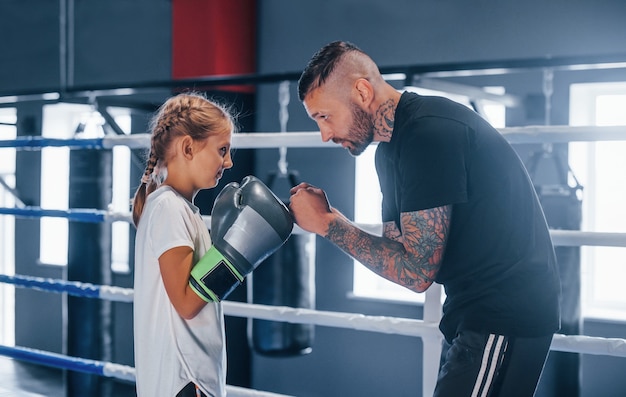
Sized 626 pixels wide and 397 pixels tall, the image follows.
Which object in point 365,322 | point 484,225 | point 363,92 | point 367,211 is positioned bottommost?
point 365,322

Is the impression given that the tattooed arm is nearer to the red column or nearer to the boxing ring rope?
the boxing ring rope

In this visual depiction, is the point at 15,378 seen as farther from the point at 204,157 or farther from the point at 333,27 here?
the point at 204,157

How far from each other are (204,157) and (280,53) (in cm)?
330

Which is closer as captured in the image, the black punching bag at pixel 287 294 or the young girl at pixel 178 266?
the young girl at pixel 178 266

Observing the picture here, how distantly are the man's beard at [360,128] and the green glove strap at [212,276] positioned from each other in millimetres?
348

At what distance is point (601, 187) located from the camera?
154 inches

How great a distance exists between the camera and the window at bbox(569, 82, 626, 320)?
3.88m

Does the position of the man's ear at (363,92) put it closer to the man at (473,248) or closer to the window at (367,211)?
the man at (473,248)

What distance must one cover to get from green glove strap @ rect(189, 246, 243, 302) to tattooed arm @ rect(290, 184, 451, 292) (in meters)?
0.19

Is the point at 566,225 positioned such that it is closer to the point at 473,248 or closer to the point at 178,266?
the point at 473,248

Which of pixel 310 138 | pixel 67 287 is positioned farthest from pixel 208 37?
pixel 310 138

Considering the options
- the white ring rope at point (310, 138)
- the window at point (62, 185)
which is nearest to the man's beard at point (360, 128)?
the white ring rope at point (310, 138)

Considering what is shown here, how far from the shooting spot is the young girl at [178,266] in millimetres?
1382

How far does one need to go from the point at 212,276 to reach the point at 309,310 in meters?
0.78
